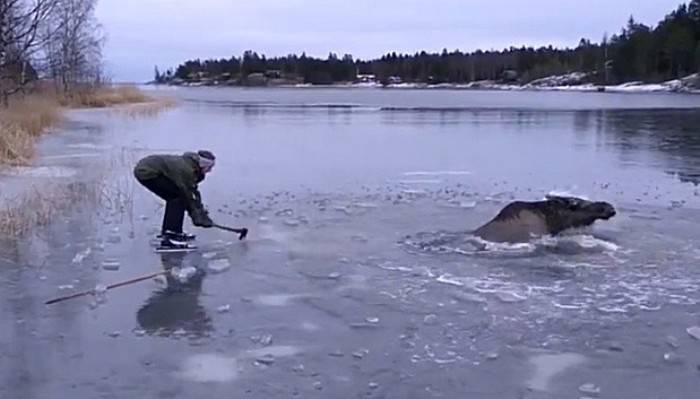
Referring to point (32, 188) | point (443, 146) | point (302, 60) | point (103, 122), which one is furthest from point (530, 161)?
point (302, 60)

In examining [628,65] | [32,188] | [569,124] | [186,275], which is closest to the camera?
[186,275]

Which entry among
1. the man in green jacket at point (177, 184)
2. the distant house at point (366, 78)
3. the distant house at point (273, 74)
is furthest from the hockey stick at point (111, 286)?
the distant house at point (273, 74)

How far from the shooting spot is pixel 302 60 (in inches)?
7037

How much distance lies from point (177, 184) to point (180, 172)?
0.13 m

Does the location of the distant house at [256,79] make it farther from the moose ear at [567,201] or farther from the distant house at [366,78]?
the moose ear at [567,201]

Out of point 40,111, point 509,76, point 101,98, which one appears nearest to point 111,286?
point 40,111

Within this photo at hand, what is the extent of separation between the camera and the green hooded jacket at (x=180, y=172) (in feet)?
33.7

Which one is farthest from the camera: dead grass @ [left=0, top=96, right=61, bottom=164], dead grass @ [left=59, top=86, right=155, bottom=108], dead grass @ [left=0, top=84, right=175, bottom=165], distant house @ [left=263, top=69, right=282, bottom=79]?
distant house @ [left=263, top=69, right=282, bottom=79]

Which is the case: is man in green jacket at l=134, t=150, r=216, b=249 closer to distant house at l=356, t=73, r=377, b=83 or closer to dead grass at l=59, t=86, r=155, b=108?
→ dead grass at l=59, t=86, r=155, b=108

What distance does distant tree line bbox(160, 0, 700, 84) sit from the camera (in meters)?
111

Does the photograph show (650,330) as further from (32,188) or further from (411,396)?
(32,188)

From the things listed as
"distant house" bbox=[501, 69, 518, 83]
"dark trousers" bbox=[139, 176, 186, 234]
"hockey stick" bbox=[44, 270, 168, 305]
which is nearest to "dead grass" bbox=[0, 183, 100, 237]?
"dark trousers" bbox=[139, 176, 186, 234]

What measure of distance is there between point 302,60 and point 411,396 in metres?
175

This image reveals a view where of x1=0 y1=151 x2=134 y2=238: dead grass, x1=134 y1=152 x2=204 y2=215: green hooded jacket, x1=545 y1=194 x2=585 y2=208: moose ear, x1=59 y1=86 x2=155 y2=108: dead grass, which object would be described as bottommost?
x1=59 y1=86 x2=155 y2=108: dead grass
